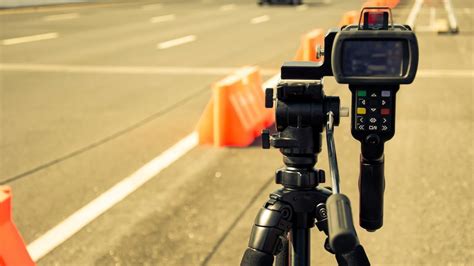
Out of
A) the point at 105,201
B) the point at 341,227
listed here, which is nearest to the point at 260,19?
the point at 105,201

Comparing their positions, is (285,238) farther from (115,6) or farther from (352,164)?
(115,6)

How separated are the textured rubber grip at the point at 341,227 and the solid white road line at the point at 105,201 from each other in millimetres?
3597

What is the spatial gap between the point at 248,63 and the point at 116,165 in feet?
26.9

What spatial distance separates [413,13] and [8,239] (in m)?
26.9

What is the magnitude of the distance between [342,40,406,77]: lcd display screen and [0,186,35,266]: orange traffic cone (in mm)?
1818

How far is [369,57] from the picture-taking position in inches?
95.3

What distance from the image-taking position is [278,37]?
2095cm

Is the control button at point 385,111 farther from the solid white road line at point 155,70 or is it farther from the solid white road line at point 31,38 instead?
the solid white road line at point 31,38

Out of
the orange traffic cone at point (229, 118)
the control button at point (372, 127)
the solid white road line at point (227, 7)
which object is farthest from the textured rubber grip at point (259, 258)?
the solid white road line at point (227, 7)

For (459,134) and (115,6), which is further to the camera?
(115,6)

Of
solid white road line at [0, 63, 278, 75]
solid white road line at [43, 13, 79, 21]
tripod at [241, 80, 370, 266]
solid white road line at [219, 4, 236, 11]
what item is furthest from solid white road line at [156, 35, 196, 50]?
tripod at [241, 80, 370, 266]

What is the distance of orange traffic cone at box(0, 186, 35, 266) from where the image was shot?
360 cm

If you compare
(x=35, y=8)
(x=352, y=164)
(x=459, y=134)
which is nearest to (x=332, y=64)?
(x=352, y=164)

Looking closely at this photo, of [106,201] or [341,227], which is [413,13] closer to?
[106,201]
